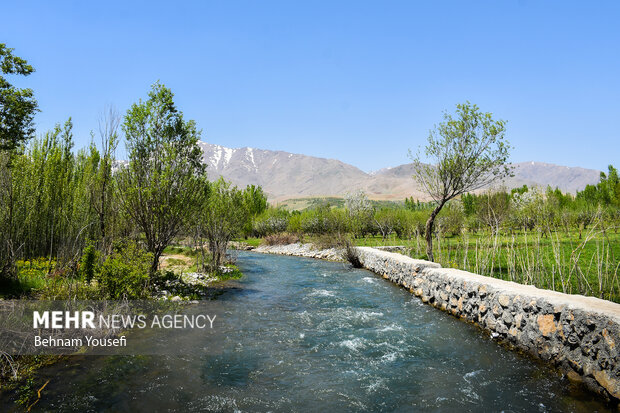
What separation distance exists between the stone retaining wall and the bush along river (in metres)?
0.36

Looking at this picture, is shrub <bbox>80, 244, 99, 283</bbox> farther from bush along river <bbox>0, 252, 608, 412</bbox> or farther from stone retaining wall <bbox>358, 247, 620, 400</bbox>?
stone retaining wall <bbox>358, 247, 620, 400</bbox>

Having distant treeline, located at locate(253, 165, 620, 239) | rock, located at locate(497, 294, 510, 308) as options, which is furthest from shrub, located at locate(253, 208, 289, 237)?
rock, located at locate(497, 294, 510, 308)

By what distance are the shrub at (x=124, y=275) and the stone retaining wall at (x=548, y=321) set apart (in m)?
10.9

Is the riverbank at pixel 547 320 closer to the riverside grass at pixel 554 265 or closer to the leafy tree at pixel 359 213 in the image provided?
the riverside grass at pixel 554 265

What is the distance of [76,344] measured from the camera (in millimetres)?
8078

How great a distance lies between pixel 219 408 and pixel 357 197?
56863 mm

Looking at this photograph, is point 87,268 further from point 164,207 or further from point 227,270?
point 227,270

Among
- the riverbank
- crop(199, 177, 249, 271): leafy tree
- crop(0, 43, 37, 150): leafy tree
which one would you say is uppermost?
crop(0, 43, 37, 150): leafy tree

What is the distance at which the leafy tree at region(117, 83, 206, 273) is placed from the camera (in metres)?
13.7

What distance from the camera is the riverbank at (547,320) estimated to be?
594 cm

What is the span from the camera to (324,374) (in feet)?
23.9

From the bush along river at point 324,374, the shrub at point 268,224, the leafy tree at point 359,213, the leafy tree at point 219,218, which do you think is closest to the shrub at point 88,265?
the bush along river at point 324,374

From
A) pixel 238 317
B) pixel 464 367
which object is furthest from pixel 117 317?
pixel 464 367

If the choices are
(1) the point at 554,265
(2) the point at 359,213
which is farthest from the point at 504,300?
(2) the point at 359,213
